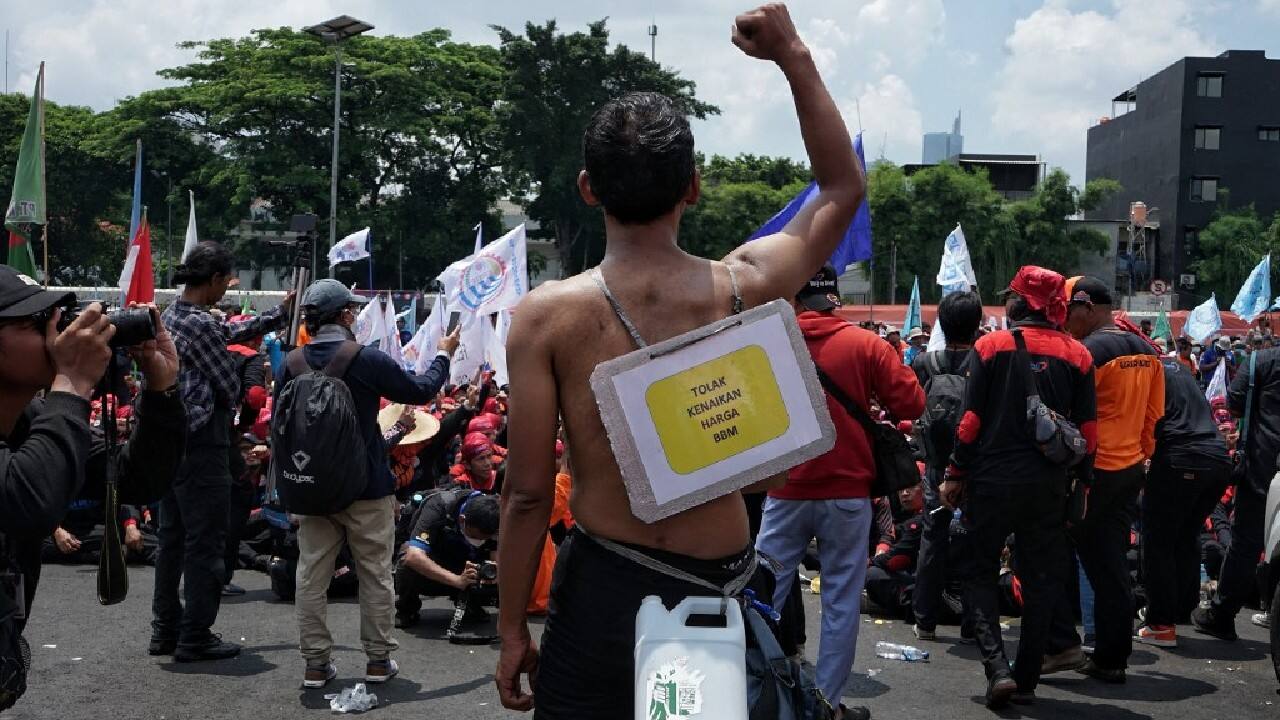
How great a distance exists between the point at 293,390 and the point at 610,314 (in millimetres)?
3824

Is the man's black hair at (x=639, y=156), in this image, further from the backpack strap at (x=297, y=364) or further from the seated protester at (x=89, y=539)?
the seated protester at (x=89, y=539)

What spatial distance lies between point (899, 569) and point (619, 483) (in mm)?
6306

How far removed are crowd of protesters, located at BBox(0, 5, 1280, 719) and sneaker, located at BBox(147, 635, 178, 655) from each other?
1 centimetres

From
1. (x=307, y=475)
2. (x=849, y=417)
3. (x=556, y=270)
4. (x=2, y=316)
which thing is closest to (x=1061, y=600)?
(x=849, y=417)

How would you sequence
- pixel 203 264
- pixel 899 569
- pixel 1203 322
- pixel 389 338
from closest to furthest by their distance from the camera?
pixel 203 264, pixel 899 569, pixel 389 338, pixel 1203 322

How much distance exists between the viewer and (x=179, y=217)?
48.6m

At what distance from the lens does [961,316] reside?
7.25 metres

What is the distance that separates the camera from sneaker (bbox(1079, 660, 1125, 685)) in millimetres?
6617

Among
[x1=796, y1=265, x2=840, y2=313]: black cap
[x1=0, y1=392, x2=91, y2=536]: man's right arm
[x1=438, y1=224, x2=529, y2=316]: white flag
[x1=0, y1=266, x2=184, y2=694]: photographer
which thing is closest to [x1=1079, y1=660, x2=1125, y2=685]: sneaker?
[x1=796, y1=265, x2=840, y2=313]: black cap

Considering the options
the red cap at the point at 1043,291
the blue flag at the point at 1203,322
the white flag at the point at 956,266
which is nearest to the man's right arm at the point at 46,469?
the red cap at the point at 1043,291

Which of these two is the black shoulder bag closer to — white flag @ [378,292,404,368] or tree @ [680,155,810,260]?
white flag @ [378,292,404,368]

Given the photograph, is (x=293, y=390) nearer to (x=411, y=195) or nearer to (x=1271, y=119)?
(x=411, y=195)

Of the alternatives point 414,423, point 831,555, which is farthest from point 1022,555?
point 414,423

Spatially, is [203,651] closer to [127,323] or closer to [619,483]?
[127,323]
